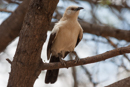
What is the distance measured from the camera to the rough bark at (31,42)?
246 centimetres

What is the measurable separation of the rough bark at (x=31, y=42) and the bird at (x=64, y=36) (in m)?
1.07

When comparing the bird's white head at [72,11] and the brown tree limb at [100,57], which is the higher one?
the bird's white head at [72,11]

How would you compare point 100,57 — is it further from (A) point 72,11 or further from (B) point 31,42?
(A) point 72,11

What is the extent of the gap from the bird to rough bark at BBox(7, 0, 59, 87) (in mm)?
1072

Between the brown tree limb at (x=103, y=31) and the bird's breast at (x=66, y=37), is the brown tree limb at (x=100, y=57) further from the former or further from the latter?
the brown tree limb at (x=103, y=31)

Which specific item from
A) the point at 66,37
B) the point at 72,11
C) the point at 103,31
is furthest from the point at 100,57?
the point at 103,31

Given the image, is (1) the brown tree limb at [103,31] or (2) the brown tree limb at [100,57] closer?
(2) the brown tree limb at [100,57]

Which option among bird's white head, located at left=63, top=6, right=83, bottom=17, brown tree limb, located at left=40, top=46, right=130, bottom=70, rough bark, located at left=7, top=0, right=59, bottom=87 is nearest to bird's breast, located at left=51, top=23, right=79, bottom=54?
bird's white head, located at left=63, top=6, right=83, bottom=17

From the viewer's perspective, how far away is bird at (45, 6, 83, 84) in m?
3.71

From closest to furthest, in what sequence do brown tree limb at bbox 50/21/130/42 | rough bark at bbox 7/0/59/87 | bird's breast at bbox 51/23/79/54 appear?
rough bark at bbox 7/0/59/87
bird's breast at bbox 51/23/79/54
brown tree limb at bbox 50/21/130/42

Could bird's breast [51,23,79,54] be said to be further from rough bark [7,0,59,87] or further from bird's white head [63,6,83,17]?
rough bark [7,0,59,87]

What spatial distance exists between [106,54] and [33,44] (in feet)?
3.54

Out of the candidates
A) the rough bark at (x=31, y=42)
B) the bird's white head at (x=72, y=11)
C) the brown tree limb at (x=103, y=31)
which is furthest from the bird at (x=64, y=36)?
the rough bark at (x=31, y=42)

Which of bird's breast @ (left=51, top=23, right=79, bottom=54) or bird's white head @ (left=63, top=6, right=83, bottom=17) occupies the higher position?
bird's white head @ (left=63, top=6, right=83, bottom=17)
